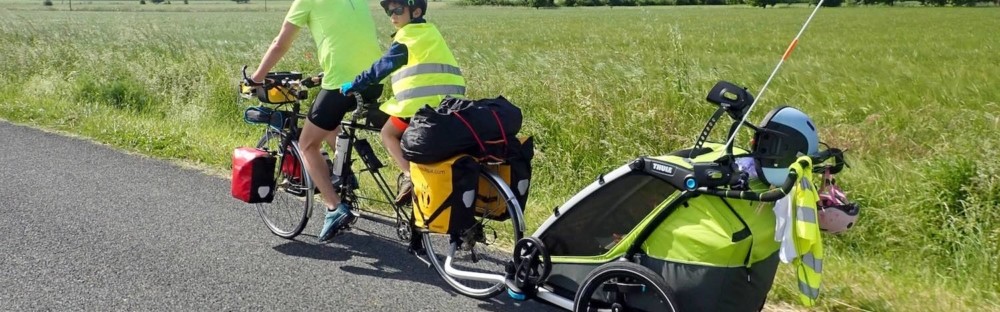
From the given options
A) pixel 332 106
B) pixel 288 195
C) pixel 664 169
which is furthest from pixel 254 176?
pixel 664 169

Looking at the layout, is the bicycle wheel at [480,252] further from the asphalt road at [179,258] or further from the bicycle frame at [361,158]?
the bicycle frame at [361,158]

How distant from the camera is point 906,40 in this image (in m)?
26.1

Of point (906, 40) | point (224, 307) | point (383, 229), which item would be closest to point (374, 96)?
point (383, 229)

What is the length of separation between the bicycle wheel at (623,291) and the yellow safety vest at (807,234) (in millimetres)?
465

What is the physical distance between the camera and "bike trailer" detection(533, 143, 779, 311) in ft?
10.4

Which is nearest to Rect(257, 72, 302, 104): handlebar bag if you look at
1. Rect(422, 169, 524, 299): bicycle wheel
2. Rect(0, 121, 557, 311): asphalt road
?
Rect(0, 121, 557, 311): asphalt road

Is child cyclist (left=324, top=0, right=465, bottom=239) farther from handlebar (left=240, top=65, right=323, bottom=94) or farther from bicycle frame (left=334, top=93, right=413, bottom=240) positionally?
handlebar (left=240, top=65, right=323, bottom=94)

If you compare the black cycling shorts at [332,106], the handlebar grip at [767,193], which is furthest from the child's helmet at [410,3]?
the handlebar grip at [767,193]

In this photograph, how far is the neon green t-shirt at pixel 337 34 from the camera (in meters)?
4.91

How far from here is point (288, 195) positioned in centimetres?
580

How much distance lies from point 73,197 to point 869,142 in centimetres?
639

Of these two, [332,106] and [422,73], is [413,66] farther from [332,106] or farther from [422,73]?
[332,106]

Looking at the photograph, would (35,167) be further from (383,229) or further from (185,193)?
(383,229)

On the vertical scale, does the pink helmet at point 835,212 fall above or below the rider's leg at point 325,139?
above
